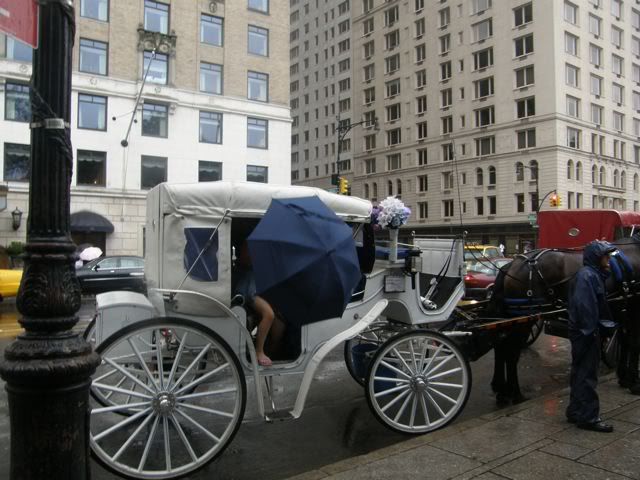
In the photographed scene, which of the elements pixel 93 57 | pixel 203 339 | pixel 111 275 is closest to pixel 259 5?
pixel 93 57

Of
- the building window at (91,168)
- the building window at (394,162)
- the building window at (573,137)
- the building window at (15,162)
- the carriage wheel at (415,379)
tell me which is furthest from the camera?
the building window at (394,162)

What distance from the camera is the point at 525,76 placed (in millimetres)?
56969

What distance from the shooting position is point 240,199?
4801 mm

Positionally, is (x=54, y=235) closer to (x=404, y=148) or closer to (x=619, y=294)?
(x=619, y=294)

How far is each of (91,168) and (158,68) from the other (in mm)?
7225

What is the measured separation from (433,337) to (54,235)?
374cm

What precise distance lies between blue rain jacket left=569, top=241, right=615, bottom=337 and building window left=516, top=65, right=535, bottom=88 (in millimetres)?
56348

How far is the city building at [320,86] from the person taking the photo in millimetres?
86188

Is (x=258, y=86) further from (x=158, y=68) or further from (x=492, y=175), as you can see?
(x=492, y=175)

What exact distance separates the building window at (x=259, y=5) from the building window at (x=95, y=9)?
9.25m

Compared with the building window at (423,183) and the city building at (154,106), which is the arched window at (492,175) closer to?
the building window at (423,183)

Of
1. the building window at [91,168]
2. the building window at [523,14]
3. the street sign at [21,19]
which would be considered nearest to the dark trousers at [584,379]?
the street sign at [21,19]

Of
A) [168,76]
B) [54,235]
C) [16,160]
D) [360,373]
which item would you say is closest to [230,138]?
[168,76]

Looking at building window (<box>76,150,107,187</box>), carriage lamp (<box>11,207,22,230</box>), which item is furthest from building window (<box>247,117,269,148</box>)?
carriage lamp (<box>11,207,22,230</box>)
